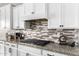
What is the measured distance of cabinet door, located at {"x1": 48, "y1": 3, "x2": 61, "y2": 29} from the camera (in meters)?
1.94

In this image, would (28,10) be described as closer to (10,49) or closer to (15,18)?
(15,18)

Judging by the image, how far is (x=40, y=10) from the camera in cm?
205

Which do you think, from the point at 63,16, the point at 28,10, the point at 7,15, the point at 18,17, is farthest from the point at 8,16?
the point at 63,16

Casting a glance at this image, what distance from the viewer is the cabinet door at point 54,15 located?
194cm

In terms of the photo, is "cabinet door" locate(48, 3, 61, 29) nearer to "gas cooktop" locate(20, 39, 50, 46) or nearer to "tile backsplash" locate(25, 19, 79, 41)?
"tile backsplash" locate(25, 19, 79, 41)

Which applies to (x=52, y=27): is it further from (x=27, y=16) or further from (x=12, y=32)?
(x=12, y=32)

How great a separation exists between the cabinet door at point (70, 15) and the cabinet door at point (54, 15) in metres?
0.07

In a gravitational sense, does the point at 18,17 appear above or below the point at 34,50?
above

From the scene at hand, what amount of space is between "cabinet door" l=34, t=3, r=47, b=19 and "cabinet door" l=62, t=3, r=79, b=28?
0.29 m

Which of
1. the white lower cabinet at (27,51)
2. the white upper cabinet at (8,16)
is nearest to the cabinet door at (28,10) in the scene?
the white upper cabinet at (8,16)

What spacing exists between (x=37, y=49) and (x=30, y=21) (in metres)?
0.45

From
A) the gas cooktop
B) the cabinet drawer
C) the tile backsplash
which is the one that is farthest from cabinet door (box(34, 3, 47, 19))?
the cabinet drawer

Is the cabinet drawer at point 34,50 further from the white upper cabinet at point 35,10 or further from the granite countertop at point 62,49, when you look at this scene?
the white upper cabinet at point 35,10

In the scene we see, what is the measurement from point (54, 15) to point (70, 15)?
25cm
